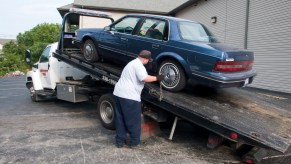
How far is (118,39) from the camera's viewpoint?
6.57 m

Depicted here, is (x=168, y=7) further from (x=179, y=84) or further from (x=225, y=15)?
(x=179, y=84)

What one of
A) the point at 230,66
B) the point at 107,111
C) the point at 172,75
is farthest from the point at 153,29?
the point at 107,111

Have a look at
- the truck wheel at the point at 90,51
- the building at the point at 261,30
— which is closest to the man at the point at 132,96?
the truck wheel at the point at 90,51

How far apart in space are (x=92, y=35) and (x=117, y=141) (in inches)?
114

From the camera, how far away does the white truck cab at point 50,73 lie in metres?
8.64

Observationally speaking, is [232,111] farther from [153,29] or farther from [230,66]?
[153,29]

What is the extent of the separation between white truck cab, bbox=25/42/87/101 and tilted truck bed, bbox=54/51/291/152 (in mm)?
2380

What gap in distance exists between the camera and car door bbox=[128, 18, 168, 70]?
19.1 ft

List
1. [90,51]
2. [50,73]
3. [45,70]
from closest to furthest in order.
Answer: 1. [90,51]
2. [50,73]
3. [45,70]

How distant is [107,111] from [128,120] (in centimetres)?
139

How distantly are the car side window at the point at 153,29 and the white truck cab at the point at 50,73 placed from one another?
120 inches

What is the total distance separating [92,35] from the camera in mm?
7160

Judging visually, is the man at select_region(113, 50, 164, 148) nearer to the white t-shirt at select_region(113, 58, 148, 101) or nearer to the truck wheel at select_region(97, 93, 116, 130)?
the white t-shirt at select_region(113, 58, 148, 101)

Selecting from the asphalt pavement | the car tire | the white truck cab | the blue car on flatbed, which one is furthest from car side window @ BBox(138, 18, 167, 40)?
the white truck cab
